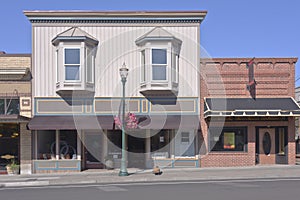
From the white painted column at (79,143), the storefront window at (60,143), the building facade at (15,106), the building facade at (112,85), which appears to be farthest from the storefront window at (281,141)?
the building facade at (15,106)

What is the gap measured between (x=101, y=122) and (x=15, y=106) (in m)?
4.70

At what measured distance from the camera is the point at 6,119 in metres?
21.0

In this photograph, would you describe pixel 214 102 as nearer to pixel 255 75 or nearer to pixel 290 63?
pixel 255 75

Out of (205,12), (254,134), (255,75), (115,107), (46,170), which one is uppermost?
(205,12)

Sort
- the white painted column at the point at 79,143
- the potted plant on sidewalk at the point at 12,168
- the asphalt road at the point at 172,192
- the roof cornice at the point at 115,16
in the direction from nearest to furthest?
the asphalt road at the point at 172,192, the potted plant on sidewalk at the point at 12,168, the white painted column at the point at 79,143, the roof cornice at the point at 115,16

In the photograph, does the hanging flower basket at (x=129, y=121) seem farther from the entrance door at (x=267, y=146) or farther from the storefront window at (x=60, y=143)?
the entrance door at (x=267, y=146)

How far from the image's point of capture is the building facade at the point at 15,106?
22953 mm

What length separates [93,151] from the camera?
24.1 meters

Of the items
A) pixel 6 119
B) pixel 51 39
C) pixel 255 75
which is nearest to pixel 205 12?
pixel 255 75

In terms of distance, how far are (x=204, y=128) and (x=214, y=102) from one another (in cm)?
152

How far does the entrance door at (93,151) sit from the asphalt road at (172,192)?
7.53m

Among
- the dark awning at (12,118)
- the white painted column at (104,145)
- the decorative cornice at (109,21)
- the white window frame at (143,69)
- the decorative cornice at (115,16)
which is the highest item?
the decorative cornice at (115,16)

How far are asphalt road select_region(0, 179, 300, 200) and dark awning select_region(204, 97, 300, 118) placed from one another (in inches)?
262

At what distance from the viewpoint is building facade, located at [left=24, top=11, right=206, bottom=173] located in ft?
75.2
